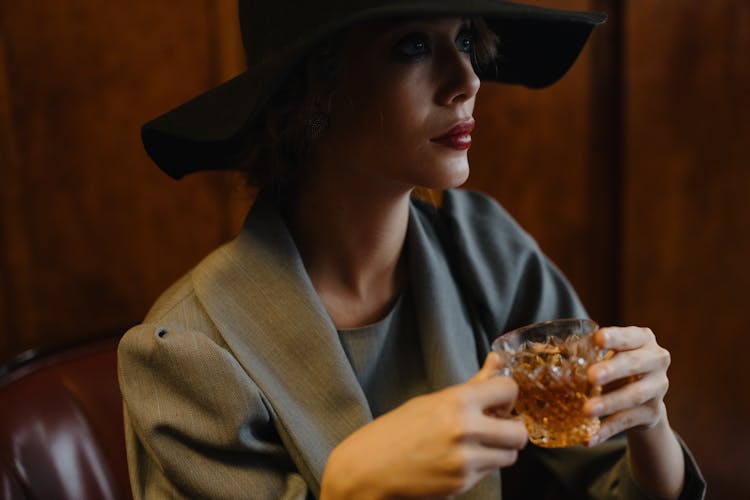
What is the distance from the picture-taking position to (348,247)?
1205mm

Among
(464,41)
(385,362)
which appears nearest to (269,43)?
Result: (464,41)

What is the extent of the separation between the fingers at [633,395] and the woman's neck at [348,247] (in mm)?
441

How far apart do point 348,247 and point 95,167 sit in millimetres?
1074

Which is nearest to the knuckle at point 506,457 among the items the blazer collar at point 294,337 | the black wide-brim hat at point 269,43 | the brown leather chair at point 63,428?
the blazer collar at point 294,337

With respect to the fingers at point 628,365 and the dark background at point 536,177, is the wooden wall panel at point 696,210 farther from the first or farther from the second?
the fingers at point 628,365

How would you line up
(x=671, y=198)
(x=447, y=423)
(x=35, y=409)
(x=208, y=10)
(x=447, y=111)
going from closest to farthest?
(x=447, y=423)
(x=447, y=111)
(x=35, y=409)
(x=671, y=198)
(x=208, y=10)

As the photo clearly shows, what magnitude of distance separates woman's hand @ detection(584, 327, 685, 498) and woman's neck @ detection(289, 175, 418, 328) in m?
0.39

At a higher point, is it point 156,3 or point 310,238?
point 156,3

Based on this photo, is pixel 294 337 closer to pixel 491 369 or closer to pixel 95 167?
pixel 491 369

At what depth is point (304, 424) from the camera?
1.04 metres

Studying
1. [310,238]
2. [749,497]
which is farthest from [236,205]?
[749,497]

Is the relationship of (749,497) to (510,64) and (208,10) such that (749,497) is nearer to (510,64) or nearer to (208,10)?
(510,64)

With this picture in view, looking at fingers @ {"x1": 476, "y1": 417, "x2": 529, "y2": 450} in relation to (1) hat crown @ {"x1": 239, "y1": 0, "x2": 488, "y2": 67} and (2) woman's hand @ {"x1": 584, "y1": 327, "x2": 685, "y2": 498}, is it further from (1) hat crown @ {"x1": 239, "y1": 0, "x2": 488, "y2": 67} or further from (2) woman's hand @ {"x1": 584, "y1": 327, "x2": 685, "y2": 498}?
(1) hat crown @ {"x1": 239, "y1": 0, "x2": 488, "y2": 67}

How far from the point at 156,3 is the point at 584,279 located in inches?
45.9
